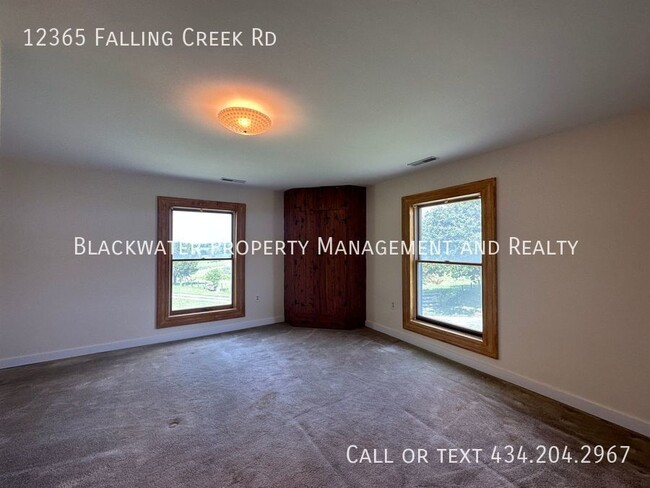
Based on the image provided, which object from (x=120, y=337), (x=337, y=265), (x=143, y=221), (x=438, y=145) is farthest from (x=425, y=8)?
(x=120, y=337)

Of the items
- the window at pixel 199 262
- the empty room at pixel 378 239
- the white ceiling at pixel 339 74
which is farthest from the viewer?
the window at pixel 199 262

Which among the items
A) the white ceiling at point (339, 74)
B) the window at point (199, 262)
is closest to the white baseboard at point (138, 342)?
the window at point (199, 262)

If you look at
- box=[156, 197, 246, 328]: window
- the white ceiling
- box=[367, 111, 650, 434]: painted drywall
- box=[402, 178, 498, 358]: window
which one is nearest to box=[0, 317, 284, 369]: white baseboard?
box=[156, 197, 246, 328]: window

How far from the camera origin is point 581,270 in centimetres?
236

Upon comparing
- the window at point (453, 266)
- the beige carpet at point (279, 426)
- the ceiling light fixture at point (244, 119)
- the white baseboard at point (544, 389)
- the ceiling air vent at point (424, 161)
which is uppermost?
the ceiling air vent at point (424, 161)

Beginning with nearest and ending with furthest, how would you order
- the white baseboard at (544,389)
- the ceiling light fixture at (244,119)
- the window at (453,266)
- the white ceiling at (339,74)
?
the white ceiling at (339,74), the ceiling light fixture at (244,119), the white baseboard at (544,389), the window at (453,266)

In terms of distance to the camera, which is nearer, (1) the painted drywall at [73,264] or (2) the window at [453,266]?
(2) the window at [453,266]

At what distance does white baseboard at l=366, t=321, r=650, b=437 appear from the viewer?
2.07m

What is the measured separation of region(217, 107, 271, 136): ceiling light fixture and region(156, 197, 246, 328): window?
2.67 m

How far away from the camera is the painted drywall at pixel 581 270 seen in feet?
6.80

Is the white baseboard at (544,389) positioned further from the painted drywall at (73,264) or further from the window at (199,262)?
the painted drywall at (73,264)

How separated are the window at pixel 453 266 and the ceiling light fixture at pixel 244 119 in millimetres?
2411

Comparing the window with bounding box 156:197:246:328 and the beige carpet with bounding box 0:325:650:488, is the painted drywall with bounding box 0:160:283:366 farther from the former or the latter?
the beige carpet with bounding box 0:325:650:488

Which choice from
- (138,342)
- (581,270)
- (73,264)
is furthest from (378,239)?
(73,264)
